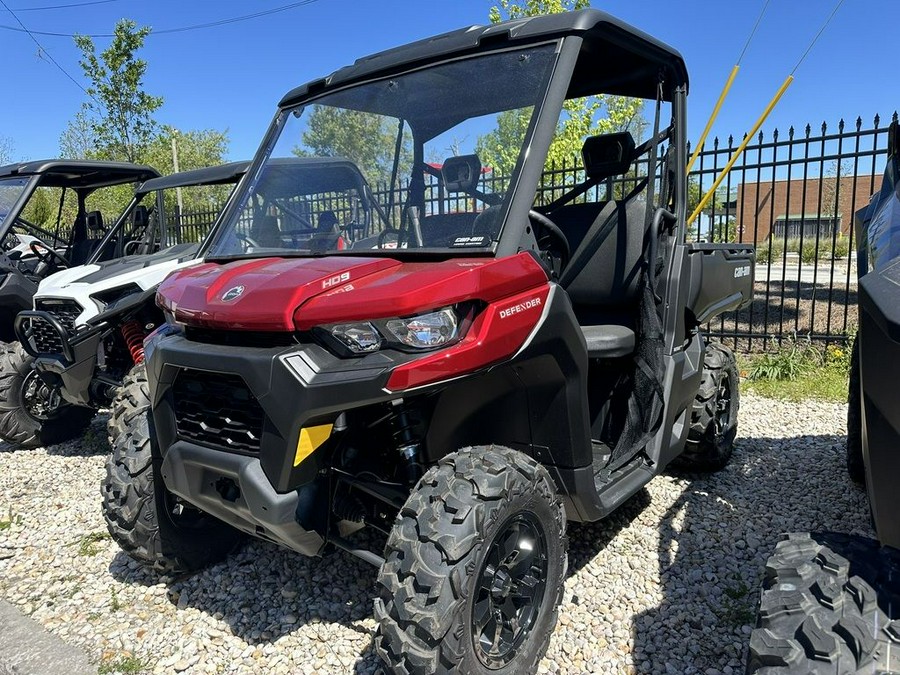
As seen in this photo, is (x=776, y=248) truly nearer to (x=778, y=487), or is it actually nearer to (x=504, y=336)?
(x=778, y=487)

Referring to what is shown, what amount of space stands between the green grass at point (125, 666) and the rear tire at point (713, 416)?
3.13 meters

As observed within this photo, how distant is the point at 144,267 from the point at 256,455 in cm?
374

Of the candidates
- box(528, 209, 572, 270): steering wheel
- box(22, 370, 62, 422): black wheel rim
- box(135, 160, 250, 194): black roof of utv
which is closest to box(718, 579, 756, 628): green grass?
box(528, 209, 572, 270): steering wheel

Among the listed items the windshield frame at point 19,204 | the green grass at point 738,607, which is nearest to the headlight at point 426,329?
the green grass at point 738,607

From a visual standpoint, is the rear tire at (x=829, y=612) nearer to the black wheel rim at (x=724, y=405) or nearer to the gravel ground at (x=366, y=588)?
the gravel ground at (x=366, y=588)

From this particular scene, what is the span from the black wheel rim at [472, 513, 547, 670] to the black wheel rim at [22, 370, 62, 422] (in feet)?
16.0

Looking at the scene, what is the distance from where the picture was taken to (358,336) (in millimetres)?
2119

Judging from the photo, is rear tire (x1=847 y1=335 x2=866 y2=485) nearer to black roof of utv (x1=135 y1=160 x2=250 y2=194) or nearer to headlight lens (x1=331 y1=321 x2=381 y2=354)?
headlight lens (x1=331 y1=321 x2=381 y2=354)

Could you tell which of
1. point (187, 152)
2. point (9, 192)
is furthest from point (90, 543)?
point (187, 152)

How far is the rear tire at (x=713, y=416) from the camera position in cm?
414

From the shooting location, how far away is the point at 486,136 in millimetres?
2654

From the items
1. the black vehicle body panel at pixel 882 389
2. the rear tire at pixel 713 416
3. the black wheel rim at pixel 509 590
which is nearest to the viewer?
the black vehicle body panel at pixel 882 389

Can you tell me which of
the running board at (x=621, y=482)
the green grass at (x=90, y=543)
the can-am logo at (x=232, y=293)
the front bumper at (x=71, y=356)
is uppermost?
the can-am logo at (x=232, y=293)

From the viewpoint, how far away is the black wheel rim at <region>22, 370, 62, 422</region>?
5754 mm
